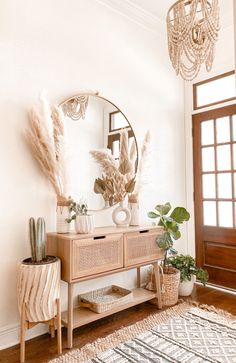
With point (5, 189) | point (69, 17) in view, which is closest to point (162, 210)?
point (5, 189)

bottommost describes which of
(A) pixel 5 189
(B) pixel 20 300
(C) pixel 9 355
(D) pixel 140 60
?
(C) pixel 9 355

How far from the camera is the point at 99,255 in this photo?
2.29m

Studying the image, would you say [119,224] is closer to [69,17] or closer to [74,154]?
[74,154]

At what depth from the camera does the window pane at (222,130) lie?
11.1 feet

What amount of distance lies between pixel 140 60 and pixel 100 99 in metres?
0.88

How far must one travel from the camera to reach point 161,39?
11.6ft

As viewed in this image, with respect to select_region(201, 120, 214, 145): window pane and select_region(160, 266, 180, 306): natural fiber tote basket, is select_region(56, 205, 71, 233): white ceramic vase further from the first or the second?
select_region(201, 120, 214, 145): window pane

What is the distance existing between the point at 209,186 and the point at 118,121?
149 centimetres

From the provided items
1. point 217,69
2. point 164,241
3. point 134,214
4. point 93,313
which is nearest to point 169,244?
point 164,241

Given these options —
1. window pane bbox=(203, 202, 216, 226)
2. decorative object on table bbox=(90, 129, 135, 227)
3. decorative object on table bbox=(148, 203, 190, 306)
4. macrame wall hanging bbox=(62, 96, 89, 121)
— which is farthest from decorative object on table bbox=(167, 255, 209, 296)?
macrame wall hanging bbox=(62, 96, 89, 121)

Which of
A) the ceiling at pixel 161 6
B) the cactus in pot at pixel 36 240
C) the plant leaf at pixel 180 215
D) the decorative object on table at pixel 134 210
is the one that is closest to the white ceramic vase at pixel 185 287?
the plant leaf at pixel 180 215

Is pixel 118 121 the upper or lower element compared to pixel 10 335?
upper

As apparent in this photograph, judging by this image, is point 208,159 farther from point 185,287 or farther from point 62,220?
point 62,220

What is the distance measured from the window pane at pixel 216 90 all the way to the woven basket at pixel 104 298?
254 centimetres
